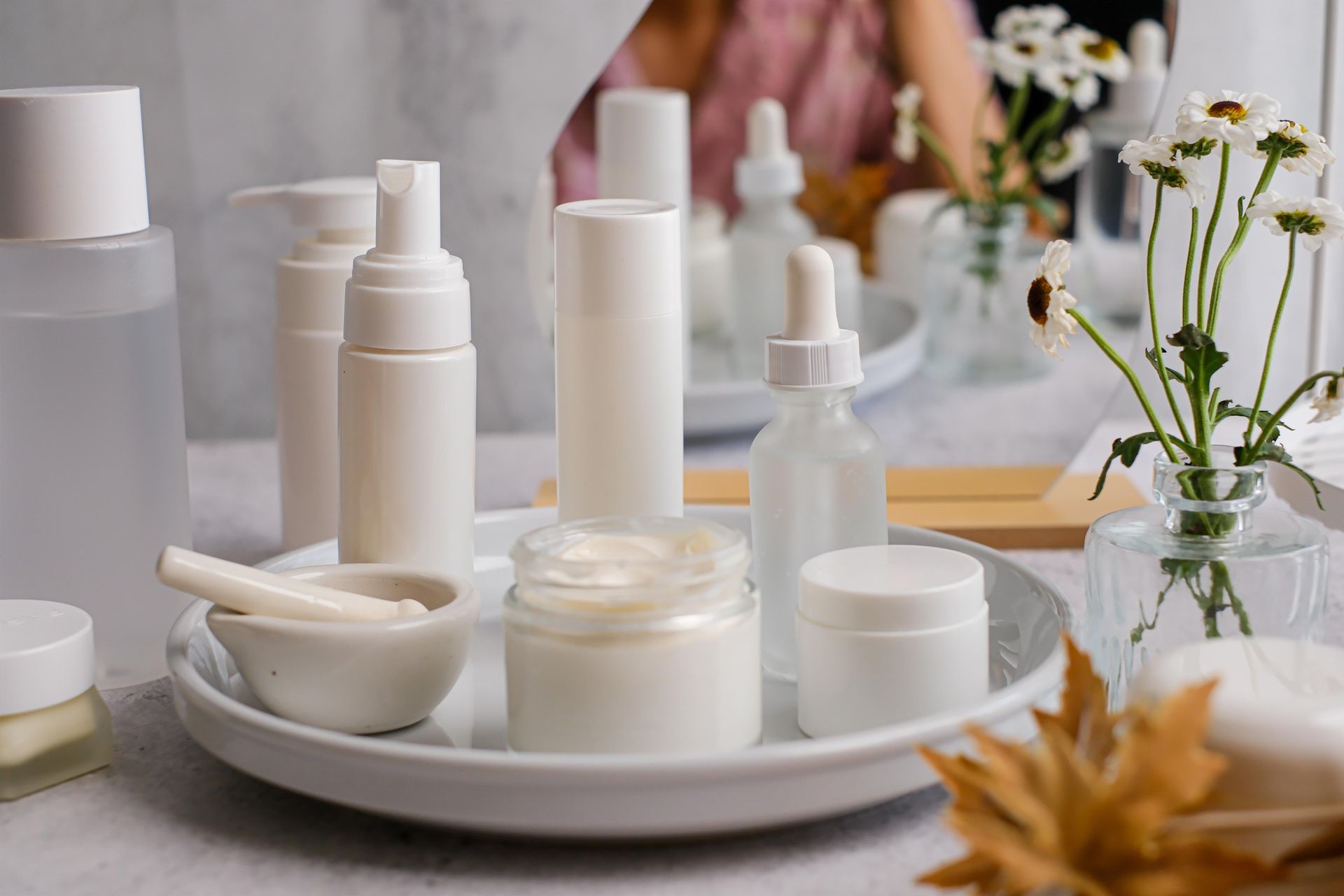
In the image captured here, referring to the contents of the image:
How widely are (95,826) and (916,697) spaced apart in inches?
9.7

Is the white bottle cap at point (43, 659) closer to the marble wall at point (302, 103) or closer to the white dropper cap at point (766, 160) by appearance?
the marble wall at point (302, 103)

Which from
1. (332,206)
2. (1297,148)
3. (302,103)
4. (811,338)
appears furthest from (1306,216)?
(302,103)

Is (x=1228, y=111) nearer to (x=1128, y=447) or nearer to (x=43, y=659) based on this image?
(x=1128, y=447)

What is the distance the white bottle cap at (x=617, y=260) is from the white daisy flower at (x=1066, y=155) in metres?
0.42

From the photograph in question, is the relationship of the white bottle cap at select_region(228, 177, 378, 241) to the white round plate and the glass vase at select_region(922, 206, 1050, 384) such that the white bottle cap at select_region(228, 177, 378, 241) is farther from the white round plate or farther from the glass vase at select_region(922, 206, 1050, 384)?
the glass vase at select_region(922, 206, 1050, 384)

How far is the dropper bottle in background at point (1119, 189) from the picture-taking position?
0.78 m

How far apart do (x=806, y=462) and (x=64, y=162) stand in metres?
0.27

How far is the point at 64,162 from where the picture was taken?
49 centimetres

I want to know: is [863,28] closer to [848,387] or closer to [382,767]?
[848,387]

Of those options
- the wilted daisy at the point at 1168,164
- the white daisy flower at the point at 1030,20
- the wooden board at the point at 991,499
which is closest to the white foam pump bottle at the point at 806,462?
the wilted daisy at the point at 1168,164

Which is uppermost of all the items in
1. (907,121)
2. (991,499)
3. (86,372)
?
(907,121)

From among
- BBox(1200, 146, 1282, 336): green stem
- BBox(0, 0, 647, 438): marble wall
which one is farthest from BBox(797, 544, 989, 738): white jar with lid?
BBox(0, 0, 647, 438): marble wall

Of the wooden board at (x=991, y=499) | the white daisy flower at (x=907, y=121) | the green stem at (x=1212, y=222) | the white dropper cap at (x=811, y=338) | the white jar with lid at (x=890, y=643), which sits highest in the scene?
the white daisy flower at (x=907, y=121)

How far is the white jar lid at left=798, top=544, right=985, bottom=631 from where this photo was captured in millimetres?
424
